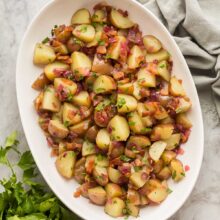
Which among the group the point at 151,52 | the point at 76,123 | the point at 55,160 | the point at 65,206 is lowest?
the point at 65,206

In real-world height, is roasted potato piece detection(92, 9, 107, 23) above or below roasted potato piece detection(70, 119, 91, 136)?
above

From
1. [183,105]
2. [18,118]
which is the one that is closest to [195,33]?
[183,105]

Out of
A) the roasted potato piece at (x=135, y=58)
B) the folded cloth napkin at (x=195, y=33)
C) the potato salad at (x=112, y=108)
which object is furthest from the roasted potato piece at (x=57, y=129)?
the folded cloth napkin at (x=195, y=33)

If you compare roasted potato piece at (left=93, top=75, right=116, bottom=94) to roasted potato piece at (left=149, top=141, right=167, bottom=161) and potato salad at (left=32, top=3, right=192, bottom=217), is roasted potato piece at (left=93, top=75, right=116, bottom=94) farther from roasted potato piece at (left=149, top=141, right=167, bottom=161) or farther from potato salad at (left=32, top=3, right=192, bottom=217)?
roasted potato piece at (left=149, top=141, right=167, bottom=161)

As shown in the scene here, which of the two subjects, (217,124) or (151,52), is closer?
(151,52)

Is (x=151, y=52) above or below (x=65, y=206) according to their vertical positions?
above

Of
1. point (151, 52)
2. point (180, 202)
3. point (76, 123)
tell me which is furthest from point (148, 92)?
point (180, 202)

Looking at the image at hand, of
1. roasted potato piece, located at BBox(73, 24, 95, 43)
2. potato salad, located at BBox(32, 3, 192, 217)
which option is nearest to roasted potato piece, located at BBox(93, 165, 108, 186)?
potato salad, located at BBox(32, 3, 192, 217)

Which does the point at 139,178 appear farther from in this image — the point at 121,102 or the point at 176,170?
the point at 121,102

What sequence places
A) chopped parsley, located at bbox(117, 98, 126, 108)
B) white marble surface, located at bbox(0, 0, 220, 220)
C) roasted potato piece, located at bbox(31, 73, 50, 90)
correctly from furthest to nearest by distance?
white marble surface, located at bbox(0, 0, 220, 220)
roasted potato piece, located at bbox(31, 73, 50, 90)
chopped parsley, located at bbox(117, 98, 126, 108)

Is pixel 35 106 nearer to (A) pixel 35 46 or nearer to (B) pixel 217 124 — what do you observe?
(A) pixel 35 46
